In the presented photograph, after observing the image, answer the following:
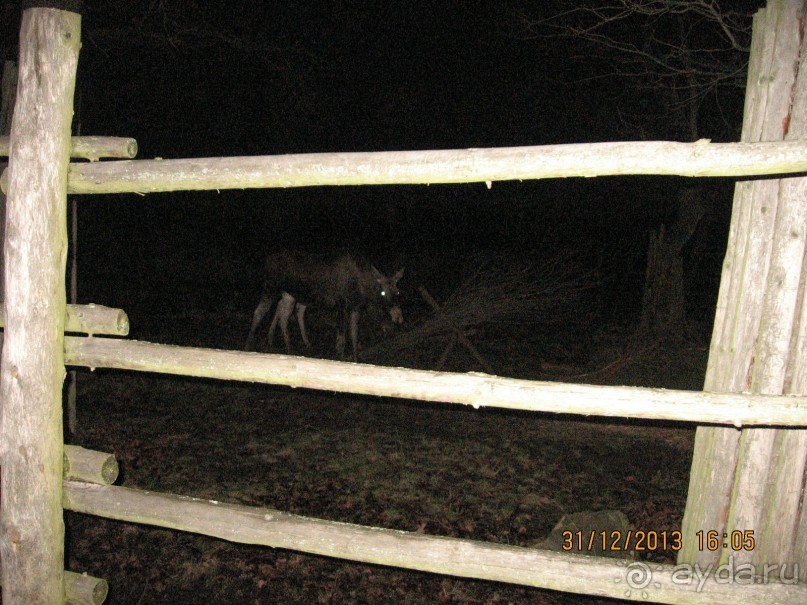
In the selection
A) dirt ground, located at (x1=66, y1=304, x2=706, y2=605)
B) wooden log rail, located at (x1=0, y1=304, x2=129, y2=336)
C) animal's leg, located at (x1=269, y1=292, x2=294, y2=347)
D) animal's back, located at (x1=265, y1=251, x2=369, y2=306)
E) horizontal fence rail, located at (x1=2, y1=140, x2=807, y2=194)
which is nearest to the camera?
horizontal fence rail, located at (x1=2, y1=140, x2=807, y2=194)

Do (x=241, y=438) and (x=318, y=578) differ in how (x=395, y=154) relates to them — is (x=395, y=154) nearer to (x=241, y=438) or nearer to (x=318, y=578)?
(x=318, y=578)

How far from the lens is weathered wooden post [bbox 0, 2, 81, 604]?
2.44 meters

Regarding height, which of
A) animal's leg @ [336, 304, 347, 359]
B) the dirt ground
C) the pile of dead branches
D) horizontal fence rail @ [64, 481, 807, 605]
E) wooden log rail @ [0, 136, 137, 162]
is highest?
wooden log rail @ [0, 136, 137, 162]

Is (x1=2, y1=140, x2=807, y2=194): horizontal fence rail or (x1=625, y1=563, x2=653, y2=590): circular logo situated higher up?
(x1=2, y1=140, x2=807, y2=194): horizontal fence rail

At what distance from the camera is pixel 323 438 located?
244 inches

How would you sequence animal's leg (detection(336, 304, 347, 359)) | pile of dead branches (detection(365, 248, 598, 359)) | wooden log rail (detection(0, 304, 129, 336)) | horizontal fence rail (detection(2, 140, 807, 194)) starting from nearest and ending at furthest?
horizontal fence rail (detection(2, 140, 807, 194))
wooden log rail (detection(0, 304, 129, 336))
pile of dead branches (detection(365, 248, 598, 359))
animal's leg (detection(336, 304, 347, 359))

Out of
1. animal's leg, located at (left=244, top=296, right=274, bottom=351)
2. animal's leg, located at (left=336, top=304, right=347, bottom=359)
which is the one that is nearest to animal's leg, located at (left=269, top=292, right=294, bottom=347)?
animal's leg, located at (left=244, top=296, right=274, bottom=351)

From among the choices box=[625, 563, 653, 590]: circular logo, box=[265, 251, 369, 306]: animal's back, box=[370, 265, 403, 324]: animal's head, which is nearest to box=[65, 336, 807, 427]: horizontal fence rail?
box=[625, 563, 653, 590]: circular logo

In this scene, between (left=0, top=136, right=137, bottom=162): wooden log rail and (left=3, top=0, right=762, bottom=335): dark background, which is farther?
(left=3, top=0, right=762, bottom=335): dark background

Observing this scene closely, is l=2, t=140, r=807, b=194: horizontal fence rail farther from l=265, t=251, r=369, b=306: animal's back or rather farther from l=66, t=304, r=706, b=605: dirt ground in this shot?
l=265, t=251, r=369, b=306: animal's back

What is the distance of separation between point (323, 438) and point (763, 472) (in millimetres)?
4640

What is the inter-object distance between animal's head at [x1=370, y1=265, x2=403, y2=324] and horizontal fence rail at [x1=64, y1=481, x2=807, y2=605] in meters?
7.04

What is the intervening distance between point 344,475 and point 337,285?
4847 mm

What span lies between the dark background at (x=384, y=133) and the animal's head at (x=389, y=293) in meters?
0.60
